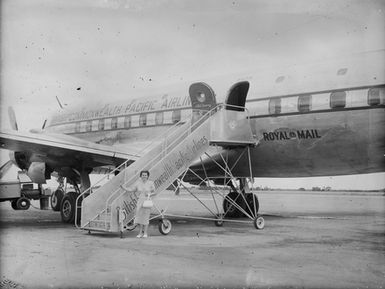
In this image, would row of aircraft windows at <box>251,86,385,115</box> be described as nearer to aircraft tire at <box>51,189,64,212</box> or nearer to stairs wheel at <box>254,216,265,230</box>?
stairs wheel at <box>254,216,265,230</box>

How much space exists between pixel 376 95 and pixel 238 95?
389 centimetres

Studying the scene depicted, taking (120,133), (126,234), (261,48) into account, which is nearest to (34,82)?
(126,234)

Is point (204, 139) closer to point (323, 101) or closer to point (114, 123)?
point (323, 101)

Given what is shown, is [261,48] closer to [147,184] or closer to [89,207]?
[147,184]

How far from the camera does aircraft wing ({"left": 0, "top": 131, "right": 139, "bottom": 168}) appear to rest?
40.0ft

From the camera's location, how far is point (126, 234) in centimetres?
1095

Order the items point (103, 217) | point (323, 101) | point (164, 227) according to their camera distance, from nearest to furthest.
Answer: point (164, 227)
point (103, 217)
point (323, 101)

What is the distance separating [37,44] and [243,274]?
6.15m

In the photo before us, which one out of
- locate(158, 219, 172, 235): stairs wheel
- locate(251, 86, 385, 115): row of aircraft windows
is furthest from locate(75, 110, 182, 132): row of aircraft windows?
locate(158, 219, 172, 235): stairs wheel

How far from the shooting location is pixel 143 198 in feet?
34.2

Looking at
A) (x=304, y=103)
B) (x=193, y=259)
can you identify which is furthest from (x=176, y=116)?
(x=193, y=259)

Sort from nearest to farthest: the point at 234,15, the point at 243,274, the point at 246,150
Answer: the point at 243,274 < the point at 234,15 < the point at 246,150

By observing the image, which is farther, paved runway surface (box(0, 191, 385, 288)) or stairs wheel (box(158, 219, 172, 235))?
stairs wheel (box(158, 219, 172, 235))

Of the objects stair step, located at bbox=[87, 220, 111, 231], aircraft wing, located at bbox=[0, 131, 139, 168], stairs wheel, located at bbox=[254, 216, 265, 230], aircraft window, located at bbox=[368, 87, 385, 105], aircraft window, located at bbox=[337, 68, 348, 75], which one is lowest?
stairs wheel, located at bbox=[254, 216, 265, 230]
